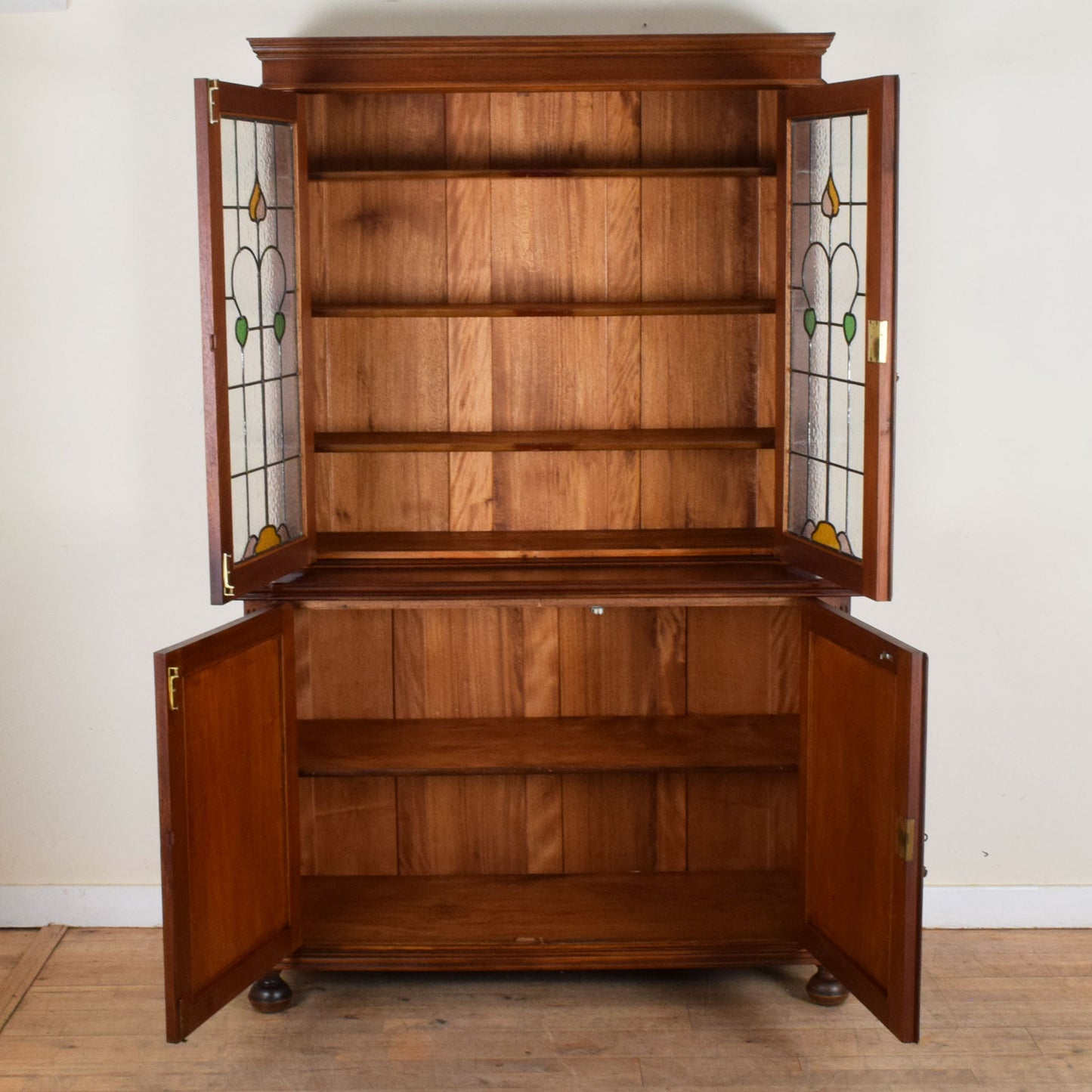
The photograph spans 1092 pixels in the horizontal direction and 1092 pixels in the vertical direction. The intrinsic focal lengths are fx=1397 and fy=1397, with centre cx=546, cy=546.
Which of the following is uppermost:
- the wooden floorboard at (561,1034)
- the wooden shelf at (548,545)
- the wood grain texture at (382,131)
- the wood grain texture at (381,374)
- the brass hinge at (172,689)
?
the wood grain texture at (382,131)

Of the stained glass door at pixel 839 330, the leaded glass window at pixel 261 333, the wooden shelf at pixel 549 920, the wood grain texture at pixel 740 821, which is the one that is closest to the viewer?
the stained glass door at pixel 839 330

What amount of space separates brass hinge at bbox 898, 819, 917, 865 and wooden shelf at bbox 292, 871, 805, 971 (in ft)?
2.17

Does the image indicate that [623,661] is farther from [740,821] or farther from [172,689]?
[172,689]

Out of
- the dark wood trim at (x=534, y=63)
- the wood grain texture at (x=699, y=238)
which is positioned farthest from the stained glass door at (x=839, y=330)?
the wood grain texture at (x=699, y=238)

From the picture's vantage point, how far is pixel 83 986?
139 inches

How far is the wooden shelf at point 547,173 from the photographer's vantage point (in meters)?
3.43

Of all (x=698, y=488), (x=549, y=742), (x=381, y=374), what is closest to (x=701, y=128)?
(x=698, y=488)

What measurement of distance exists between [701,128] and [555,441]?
2.94 ft

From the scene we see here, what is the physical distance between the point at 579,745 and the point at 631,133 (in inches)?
61.8

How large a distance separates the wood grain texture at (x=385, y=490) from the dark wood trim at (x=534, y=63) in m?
0.94

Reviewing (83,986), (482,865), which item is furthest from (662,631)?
(83,986)

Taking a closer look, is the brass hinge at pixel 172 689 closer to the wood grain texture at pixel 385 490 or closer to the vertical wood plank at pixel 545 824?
the wood grain texture at pixel 385 490

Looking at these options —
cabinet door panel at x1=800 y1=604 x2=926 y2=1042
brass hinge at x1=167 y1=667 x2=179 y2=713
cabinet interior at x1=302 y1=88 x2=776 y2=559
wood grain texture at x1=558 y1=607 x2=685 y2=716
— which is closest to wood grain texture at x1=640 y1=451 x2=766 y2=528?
cabinet interior at x1=302 y1=88 x2=776 y2=559

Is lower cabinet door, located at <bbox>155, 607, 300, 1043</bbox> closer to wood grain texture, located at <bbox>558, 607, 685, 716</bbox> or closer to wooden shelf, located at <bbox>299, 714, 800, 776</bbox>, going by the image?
wooden shelf, located at <bbox>299, 714, 800, 776</bbox>
